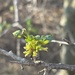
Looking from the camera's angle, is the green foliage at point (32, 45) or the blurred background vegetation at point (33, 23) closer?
the green foliage at point (32, 45)

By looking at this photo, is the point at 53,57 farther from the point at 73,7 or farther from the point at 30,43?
the point at 30,43

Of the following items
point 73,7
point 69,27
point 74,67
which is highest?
point 73,7

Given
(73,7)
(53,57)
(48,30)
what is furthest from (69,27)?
(48,30)

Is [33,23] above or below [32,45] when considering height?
above

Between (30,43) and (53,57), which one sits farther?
(53,57)

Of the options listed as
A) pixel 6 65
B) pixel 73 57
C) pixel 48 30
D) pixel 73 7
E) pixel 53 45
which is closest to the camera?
pixel 73 7

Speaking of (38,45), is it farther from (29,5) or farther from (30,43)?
(29,5)

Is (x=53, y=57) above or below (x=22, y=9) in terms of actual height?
below

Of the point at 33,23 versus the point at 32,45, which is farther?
the point at 33,23

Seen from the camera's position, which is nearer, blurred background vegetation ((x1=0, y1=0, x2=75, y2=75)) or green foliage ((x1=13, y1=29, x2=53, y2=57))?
green foliage ((x1=13, y1=29, x2=53, y2=57))

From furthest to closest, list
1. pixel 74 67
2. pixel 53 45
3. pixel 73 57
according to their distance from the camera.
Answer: pixel 53 45
pixel 73 57
pixel 74 67
